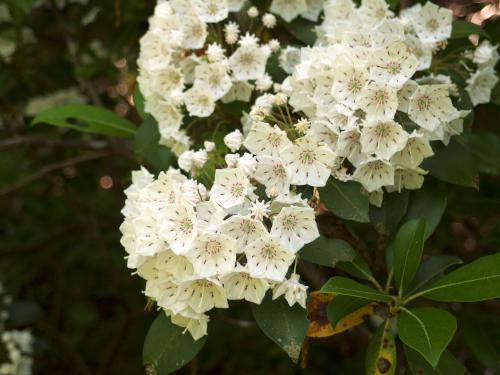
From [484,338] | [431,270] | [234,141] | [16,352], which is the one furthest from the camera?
[16,352]

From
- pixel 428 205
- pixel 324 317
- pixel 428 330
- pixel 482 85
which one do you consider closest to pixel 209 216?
pixel 324 317

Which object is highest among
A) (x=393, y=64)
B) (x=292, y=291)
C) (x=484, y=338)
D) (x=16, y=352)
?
(x=393, y=64)

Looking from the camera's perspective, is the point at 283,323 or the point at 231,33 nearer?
the point at 283,323

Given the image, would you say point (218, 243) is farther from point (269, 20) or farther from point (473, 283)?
point (269, 20)

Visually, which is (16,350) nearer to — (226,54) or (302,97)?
(226,54)

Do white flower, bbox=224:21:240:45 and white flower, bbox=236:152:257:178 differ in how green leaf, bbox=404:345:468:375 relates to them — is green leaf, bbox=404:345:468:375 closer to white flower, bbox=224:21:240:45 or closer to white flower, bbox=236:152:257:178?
white flower, bbox=236:152:257:178

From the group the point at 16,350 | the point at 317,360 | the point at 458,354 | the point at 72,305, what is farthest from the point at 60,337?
the point at 458,354

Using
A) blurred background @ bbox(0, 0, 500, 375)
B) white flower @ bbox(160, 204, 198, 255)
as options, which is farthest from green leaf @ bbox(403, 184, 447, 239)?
blurred background @ bbox(0, 0, 500, 375)

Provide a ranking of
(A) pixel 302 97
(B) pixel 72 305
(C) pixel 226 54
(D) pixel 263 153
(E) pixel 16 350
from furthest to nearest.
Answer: (B) pixel 72 305 → (E) pixel 16 350 → (C) pixel 226 54 → (A) pixel 302 97 → (D) pixel 263 153
